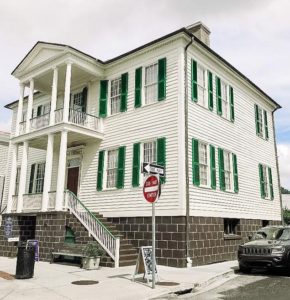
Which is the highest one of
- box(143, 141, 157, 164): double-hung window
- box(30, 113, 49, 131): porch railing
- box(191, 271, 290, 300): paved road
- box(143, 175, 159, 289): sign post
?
box(30, 113, 49, 131): porch railing

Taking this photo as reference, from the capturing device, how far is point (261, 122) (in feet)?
71.2

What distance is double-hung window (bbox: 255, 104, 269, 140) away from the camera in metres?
21.1

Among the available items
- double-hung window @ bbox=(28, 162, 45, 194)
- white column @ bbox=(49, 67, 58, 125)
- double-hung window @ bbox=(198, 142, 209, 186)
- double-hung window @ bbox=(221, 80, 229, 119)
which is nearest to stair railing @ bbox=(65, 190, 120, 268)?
white column @ bbox=(49, 67, 58, 125)

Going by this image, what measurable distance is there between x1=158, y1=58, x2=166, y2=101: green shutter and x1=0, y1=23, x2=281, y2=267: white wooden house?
5 centimetres

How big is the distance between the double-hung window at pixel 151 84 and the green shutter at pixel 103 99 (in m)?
2.60

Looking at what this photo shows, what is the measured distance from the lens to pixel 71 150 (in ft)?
62.4

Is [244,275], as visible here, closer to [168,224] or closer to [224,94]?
[168,224]

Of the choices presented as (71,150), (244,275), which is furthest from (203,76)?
(244,275)

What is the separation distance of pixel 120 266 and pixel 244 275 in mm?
4450

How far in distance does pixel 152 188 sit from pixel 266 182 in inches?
558

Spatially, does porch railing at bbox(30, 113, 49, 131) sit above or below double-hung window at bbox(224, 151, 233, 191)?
above

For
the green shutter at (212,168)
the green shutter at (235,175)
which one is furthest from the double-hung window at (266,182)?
the green shutter at (212,168)

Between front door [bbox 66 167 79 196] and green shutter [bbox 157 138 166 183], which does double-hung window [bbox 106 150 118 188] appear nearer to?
front door [bbox 66 167 79 196]

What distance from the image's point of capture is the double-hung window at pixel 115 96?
57.7 feet
